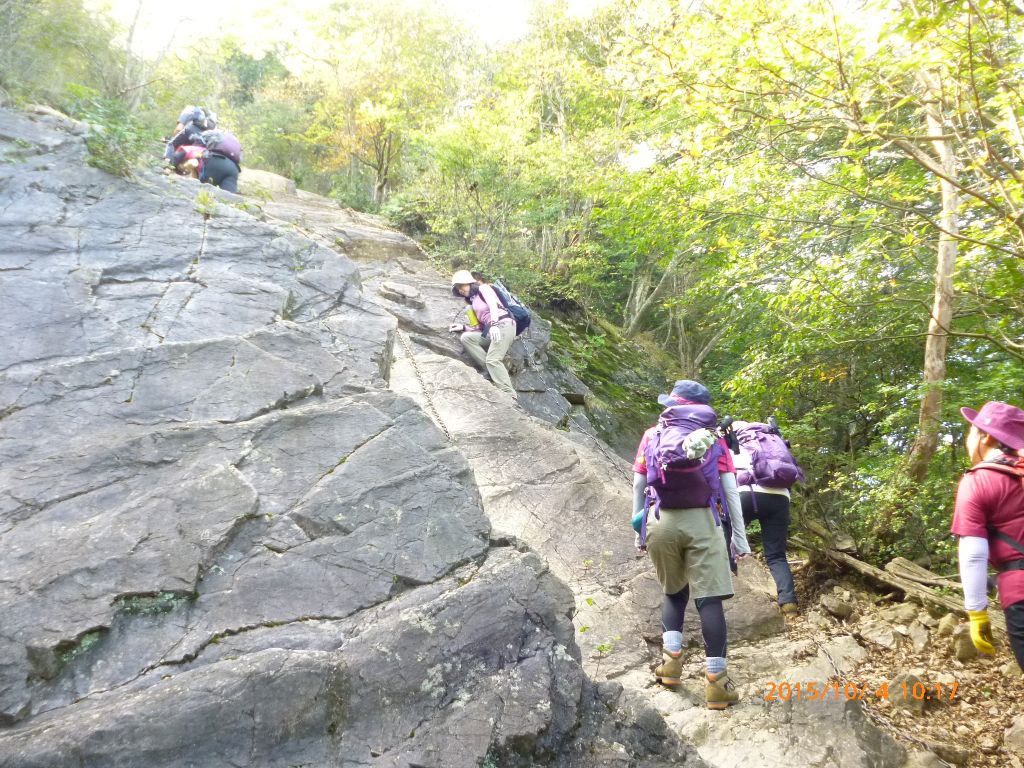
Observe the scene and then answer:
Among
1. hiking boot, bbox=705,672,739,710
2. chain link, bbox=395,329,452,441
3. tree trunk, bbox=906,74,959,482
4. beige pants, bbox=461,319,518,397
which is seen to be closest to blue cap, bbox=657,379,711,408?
hiking boot, bbox=705,672,739,710

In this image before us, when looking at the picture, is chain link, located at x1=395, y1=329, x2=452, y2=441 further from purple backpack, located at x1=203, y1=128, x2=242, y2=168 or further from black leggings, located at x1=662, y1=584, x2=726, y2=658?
purple backpack, located at x1=203, y1=128, x2=242, y2=168

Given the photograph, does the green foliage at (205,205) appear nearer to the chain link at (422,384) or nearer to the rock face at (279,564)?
the rock face at (279,564)

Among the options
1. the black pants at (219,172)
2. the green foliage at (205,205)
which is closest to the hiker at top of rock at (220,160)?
the black pants at (219,172)

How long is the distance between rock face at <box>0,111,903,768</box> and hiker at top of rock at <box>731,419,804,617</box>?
0.85 ft

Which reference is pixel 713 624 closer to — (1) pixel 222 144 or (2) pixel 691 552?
(2) pixel 691 552

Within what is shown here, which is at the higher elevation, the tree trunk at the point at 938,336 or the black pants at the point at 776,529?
the tree trunk at the point at 938,336

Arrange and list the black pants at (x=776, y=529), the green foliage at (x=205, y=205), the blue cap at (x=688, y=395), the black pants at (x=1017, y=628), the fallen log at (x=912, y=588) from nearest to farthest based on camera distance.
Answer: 1. the black pants at (x=1017, y=628)
2. the blue cap at (x=688, y=395)
3. the fallen log at (x=912, y=588)
4. the black pants at (x=776, y=529)
5. the green foliage at (x=205, y=205)

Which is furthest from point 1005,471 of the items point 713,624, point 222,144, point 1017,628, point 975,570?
point 222,144

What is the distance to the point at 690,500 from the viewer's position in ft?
13.2

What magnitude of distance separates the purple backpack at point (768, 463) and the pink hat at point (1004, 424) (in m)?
2.17

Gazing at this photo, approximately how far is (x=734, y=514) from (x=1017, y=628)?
1.66 metres

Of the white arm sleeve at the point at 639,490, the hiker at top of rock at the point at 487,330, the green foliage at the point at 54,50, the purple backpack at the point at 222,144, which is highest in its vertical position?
the green foliage at the point at 54,50

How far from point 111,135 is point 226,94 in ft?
59.4

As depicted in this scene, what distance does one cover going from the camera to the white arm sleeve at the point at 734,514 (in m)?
4.37
